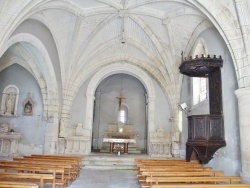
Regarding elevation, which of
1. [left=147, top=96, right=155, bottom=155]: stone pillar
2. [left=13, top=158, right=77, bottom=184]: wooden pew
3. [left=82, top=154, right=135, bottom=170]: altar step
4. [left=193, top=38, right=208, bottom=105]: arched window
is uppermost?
[left=193, top=38, right=208, bottom=105]: arched window

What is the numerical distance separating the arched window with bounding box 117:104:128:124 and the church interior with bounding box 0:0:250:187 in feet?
1.31

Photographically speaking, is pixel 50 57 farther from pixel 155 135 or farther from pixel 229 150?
pixel 229 150

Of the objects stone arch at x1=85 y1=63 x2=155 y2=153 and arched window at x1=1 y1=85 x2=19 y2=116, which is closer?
arched window at x1=1 y1=85 x2=19 y2=116

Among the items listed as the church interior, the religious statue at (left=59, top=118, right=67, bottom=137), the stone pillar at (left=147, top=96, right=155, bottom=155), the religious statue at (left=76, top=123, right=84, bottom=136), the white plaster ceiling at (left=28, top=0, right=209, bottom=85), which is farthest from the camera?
the stone pillar at (left=147, top=96, right=155, bottom=155)

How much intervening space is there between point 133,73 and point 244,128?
790 centimetres

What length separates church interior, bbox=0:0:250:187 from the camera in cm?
616

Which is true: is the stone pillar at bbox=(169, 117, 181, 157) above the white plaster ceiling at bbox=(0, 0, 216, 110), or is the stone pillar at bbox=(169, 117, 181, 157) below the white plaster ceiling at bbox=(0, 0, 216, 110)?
below

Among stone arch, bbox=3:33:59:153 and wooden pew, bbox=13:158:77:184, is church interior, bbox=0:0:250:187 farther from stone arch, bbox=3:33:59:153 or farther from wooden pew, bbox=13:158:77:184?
wooden pew, bbox=13:158:77:184

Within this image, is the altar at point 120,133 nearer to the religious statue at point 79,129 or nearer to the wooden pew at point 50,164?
the religious statue at point 79,129

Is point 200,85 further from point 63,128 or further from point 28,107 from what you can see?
point 28,107

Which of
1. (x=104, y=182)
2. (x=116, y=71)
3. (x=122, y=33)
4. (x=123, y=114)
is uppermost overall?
(x=122, y=33)

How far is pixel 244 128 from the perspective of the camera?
5.48 meters

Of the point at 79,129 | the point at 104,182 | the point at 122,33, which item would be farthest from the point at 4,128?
the point at 122,33

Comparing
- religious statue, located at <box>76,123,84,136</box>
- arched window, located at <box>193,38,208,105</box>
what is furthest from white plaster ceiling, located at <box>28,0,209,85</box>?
religious statue, located at <box>76,123,84,136</box>
